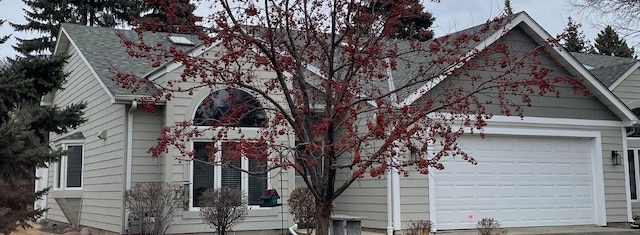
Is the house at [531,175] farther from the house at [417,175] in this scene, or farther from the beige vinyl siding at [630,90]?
the beige vinyl siding at [630,90]

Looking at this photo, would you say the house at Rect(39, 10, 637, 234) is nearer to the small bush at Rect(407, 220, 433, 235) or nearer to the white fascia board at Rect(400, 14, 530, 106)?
the white fascia board at Rect(400, 14, 530, 106)

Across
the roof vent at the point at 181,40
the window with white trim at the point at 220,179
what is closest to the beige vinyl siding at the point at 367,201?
the window with white trim at the point at 220,179

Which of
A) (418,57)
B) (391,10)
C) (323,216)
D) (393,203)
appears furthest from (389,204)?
(391,10)

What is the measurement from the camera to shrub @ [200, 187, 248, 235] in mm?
11445

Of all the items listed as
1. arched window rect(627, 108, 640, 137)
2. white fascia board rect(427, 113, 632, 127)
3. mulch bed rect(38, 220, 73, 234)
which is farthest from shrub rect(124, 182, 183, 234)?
arched window rect(627, 108, 640, 137)

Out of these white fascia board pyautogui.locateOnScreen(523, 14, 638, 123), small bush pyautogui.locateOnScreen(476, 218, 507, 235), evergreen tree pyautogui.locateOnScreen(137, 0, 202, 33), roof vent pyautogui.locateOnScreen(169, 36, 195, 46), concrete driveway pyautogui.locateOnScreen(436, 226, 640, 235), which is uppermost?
roof vent pyautogui.locateOnScreen(169, 36, 195, 46)

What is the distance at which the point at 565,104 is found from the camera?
48.1 feet

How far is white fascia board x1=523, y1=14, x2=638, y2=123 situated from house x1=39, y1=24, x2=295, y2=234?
600cm

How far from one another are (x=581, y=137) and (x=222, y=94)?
8.59 meters

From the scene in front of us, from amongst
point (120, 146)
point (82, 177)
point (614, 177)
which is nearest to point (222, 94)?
point (120, 146)

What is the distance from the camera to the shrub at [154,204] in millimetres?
11719

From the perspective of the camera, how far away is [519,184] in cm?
1413

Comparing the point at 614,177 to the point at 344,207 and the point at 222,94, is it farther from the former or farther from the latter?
the point at 222,94

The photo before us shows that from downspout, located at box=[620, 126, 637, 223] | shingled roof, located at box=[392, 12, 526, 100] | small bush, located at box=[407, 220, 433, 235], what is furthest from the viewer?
downspout, located at box=[620, 126, 637, 223]
